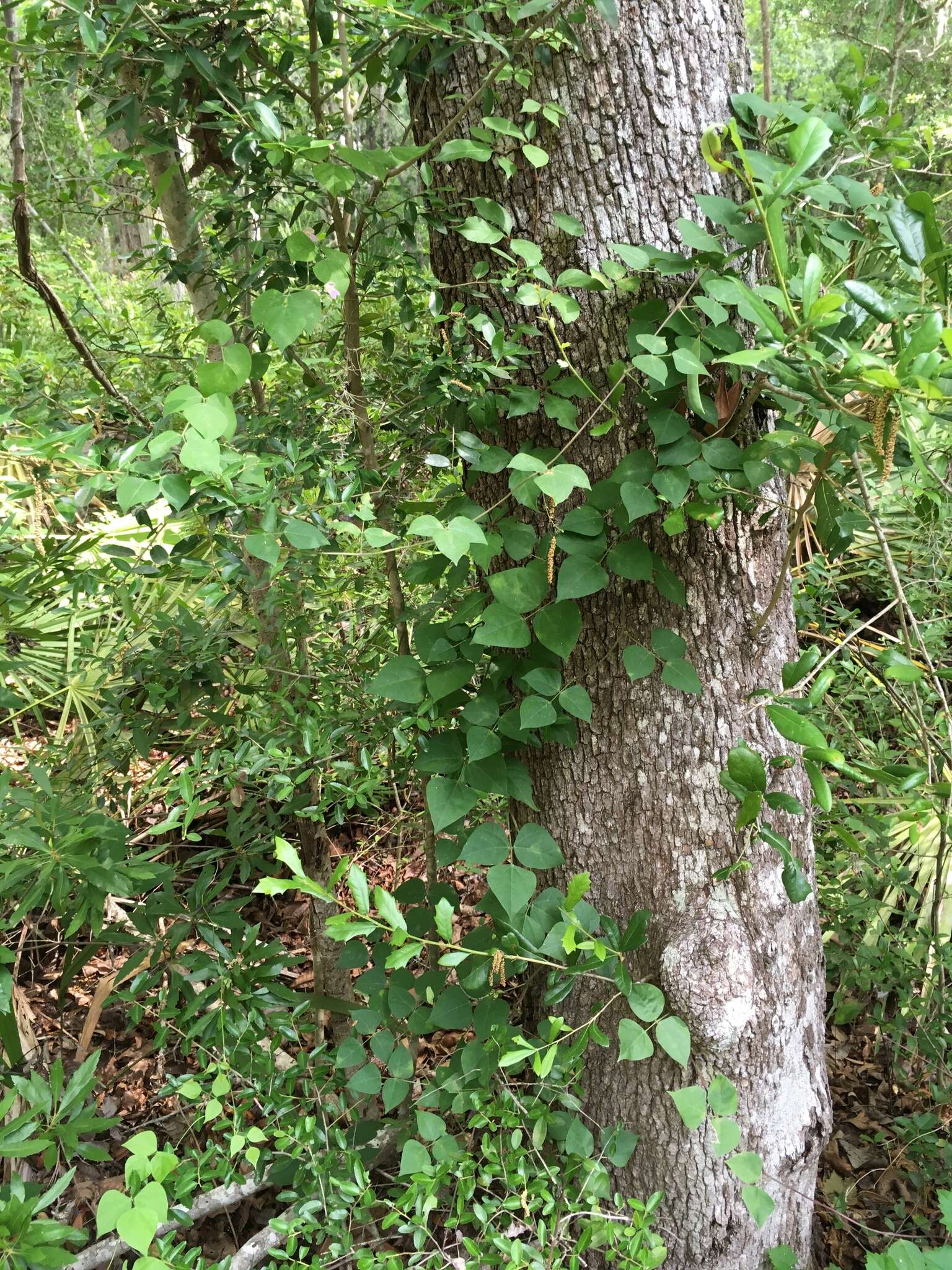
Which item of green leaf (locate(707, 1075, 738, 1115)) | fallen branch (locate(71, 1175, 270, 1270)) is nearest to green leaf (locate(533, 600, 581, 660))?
green leaf (locate(707, 1075, 738, 1115))

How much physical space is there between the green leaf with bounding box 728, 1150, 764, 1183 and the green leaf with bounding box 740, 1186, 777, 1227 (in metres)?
0.04

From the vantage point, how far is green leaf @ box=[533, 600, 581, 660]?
1162 mm

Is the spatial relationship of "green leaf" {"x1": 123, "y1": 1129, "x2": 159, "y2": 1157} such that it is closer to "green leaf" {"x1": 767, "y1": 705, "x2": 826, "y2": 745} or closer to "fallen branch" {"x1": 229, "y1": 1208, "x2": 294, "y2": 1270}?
"fallen branch" {"x1": 229, "y1": 1208, "x2": 294, "y2": 1270}

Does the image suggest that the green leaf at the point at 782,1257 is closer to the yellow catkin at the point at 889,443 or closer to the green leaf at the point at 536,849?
the green leaf at the point at 536,849

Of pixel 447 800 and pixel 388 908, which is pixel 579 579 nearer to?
pixel 447 800

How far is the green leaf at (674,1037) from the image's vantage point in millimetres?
1127

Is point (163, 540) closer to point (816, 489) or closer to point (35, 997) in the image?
point (816, 489)

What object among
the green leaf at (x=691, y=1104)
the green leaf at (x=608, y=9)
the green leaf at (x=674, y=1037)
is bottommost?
the green leaf at (x=691, y=1104)

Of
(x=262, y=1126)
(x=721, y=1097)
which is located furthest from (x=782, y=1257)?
(x=262, y=1126)

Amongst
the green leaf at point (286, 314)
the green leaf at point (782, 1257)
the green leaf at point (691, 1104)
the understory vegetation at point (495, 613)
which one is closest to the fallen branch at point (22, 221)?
the understory vegetation at point (495, 613)

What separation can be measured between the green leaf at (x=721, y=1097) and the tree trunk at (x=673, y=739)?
0.10 metres

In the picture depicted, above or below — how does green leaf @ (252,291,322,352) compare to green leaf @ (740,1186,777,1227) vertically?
above

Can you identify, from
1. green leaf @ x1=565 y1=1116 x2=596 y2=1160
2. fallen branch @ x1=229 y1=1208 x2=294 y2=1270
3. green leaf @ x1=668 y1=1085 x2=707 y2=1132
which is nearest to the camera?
green leaf @ x1=668 y1=1085 x2=707 y2=1132

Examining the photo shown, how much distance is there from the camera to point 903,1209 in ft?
5.16
